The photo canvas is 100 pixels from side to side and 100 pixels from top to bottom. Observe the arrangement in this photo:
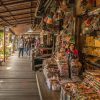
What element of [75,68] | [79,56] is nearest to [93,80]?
[75,68]

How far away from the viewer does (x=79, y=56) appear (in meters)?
7.25

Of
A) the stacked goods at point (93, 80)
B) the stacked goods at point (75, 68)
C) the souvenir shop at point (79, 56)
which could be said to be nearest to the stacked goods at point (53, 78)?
the souvenir shop at point (79, 56)

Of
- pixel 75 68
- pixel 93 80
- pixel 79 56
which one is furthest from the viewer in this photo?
pixel 79 56

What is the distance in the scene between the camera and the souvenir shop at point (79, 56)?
4676mm

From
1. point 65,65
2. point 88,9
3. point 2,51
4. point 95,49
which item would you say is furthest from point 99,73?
point 2,51

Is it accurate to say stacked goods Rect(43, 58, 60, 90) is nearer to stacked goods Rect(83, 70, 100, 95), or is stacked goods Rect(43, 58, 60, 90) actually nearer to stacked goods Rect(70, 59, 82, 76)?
stacked goods Rect(70, 59, 82, 76)

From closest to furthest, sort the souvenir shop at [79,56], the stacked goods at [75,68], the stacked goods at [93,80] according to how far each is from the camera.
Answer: the stacked goods at [93,80] → the souvenir shop at [79,56] → the stacked goods at [75,68]

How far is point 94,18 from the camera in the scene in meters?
5.61

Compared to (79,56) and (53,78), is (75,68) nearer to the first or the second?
(79,56)

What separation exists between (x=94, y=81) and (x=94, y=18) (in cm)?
148

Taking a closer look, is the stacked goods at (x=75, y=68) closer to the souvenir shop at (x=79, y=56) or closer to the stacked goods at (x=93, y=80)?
the souvenir shop at (x=79, y=56)

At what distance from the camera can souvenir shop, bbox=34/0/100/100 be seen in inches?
184

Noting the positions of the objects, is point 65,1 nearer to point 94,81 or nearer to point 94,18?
point 94,18

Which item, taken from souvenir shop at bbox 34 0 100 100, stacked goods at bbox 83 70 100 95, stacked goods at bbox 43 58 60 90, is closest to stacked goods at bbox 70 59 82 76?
souvenir shop at bbox 34 0 100 100
